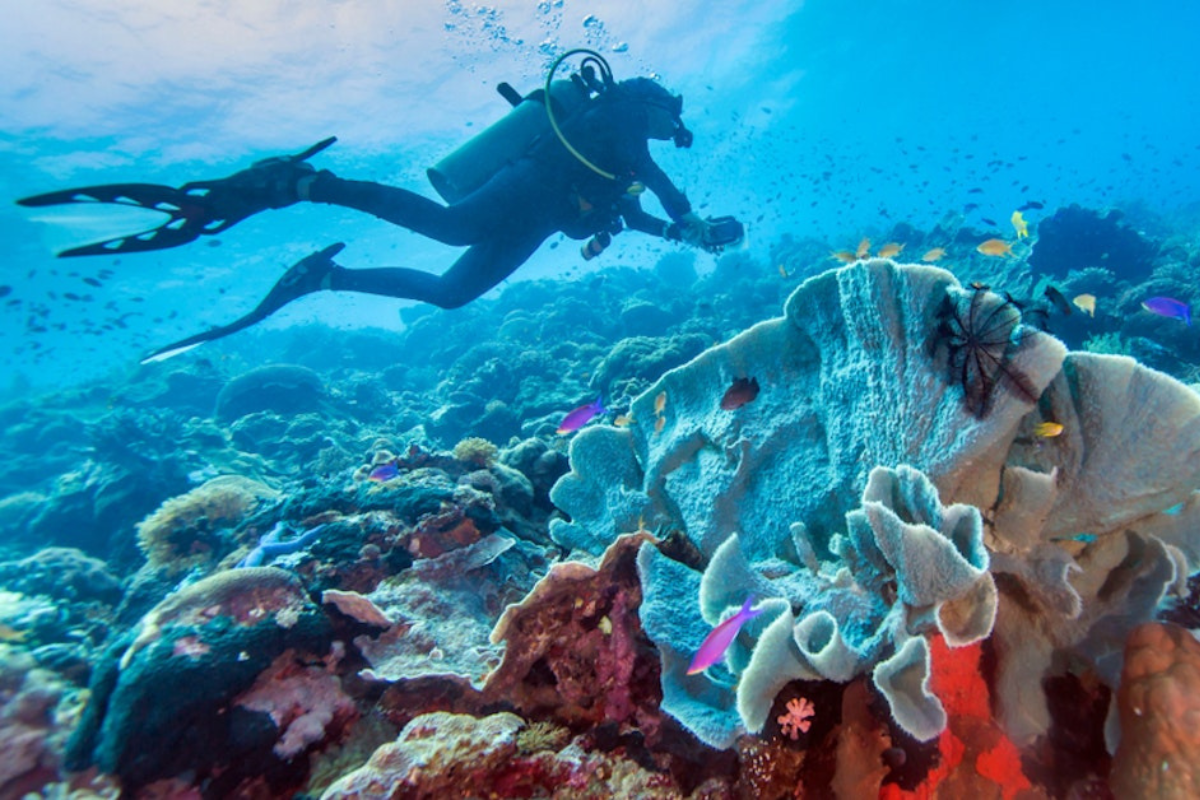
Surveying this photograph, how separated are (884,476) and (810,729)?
944 mm

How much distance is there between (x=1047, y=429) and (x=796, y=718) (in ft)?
4.53

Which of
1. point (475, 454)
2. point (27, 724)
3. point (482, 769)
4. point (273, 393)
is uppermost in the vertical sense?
point (27, 724)

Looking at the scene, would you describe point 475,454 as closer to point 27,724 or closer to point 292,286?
point 27,724

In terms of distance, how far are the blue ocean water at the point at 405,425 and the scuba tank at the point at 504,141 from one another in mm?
4281

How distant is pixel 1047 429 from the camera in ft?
6.37

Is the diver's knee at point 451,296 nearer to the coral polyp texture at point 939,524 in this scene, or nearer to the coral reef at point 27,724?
the coral reef at point 27,724

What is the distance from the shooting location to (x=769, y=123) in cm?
5572

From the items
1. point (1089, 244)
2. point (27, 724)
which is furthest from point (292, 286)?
point (1089, 244)

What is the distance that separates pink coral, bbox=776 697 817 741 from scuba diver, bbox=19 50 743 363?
6674 mm

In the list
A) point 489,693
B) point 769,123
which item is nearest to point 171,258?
point 489,693

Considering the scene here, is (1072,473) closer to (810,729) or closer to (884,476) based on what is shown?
(884,476)

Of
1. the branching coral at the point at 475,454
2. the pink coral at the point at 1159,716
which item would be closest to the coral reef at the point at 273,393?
the branching coral at the point at 475,454

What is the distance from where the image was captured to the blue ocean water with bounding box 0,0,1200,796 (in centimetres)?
207

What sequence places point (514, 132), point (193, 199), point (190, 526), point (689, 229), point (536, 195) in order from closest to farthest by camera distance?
point (193, 199) < point (190, 526) < point (689, 229) < point (536, 195) < point (514, 132)
